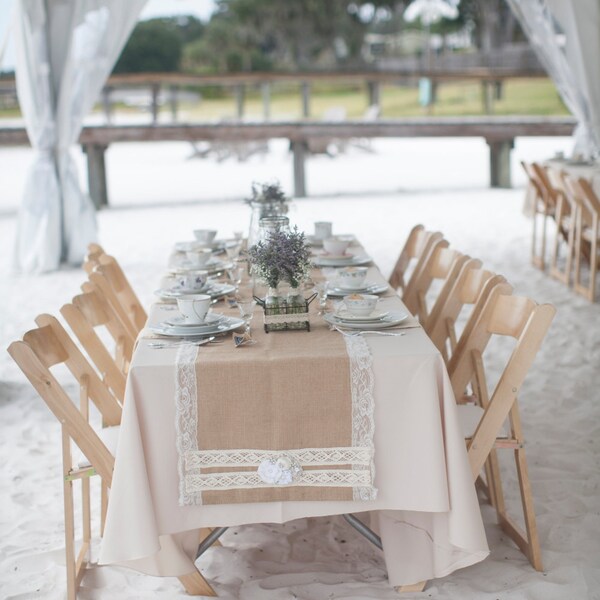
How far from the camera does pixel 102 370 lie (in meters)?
3.21

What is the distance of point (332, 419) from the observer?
8.11 ft

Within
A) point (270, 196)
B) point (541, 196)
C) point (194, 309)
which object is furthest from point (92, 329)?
point (541, 196)

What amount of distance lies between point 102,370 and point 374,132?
827cm

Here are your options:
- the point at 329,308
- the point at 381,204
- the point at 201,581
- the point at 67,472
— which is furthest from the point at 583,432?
the point at 381,204

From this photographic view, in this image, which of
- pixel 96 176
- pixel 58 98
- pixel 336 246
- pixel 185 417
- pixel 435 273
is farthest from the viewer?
pixel 96 176

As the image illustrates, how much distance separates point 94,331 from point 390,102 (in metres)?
19.2

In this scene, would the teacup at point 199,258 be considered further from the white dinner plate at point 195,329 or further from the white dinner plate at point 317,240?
the white dinner plate at point 195,329

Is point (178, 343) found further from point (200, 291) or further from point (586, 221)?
point (586, 221)

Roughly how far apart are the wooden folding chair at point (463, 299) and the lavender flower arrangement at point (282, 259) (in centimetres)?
62

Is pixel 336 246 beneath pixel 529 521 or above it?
above

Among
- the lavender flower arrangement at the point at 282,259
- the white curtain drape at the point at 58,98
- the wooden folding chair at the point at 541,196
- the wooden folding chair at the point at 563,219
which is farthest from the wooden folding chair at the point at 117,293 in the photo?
the wooden folding chair at the point at 541,196

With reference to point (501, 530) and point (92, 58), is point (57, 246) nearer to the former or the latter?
point (92, 58)

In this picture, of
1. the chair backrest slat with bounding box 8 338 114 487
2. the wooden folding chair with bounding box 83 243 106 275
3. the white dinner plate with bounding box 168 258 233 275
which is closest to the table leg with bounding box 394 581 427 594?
the chair backrest slat with bounding box 8 338 114 487

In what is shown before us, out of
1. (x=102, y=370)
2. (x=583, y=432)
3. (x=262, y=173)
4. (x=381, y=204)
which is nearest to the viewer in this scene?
(x=102, y=370)
